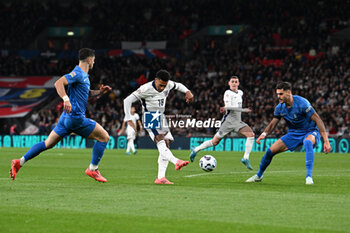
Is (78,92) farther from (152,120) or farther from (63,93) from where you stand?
(152,120)

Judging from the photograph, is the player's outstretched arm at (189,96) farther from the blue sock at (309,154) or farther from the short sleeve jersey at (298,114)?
the blue sock at (309,154)

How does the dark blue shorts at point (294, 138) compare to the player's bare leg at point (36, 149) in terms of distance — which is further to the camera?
the dark blue shorts at point (294, 138)

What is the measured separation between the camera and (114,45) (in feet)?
166

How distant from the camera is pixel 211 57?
149ft

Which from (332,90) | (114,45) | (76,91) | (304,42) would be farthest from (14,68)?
(76,91)

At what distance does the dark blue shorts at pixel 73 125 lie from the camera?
11875 millimetres

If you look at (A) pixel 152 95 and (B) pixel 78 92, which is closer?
(B) pixel 78 92

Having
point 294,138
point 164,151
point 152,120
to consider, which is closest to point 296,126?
point 294,138

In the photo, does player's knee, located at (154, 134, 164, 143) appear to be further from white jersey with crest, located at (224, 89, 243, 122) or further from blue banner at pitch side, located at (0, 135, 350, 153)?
blue banner at pitch side, located at (0, 135, 350, 153)

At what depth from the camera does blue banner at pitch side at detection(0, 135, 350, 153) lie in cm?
3198

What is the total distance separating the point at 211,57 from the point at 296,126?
107 ft

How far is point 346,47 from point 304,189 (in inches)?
1208

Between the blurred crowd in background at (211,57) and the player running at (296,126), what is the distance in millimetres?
19903

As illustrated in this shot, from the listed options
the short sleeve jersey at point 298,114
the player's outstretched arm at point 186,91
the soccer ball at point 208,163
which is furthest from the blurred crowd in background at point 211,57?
the player's outstretched arm at point 186,91
